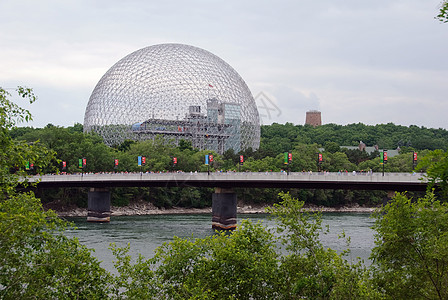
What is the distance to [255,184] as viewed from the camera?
272ft

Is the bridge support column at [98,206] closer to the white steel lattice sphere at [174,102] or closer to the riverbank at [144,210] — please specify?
the riverbank at [144,210]

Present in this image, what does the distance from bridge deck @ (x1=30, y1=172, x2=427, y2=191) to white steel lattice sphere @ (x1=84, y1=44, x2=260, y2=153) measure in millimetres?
55724

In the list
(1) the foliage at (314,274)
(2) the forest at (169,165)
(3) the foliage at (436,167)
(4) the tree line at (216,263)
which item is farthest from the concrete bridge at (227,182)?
(3) the foliage at (436,167)

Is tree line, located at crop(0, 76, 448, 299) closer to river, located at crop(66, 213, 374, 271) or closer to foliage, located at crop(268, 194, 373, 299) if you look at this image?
foliage, located at crop(268, 194, 373, 299)

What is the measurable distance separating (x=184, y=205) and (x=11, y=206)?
328 feet

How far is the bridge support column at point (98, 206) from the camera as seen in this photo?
9338cm

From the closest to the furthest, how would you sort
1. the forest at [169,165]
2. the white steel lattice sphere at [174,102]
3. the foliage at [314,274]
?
the foliage at [314,274]
the forest at [169,165]
the white steel lattice sphere at [174,102]

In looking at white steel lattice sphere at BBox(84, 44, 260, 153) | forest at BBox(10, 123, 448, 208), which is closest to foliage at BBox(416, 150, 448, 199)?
forest at BBox(10, 123, 448, 208)

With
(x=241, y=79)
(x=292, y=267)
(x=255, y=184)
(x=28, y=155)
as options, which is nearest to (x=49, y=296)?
(x=28, y=155)

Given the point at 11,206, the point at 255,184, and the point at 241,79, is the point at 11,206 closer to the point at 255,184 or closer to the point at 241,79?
the point at 255,184

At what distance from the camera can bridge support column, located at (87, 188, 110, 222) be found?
9338cm

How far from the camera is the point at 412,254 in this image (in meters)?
27.7

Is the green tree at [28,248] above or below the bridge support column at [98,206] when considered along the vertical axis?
above

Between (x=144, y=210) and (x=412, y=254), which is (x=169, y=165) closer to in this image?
(x=144, y=210)
